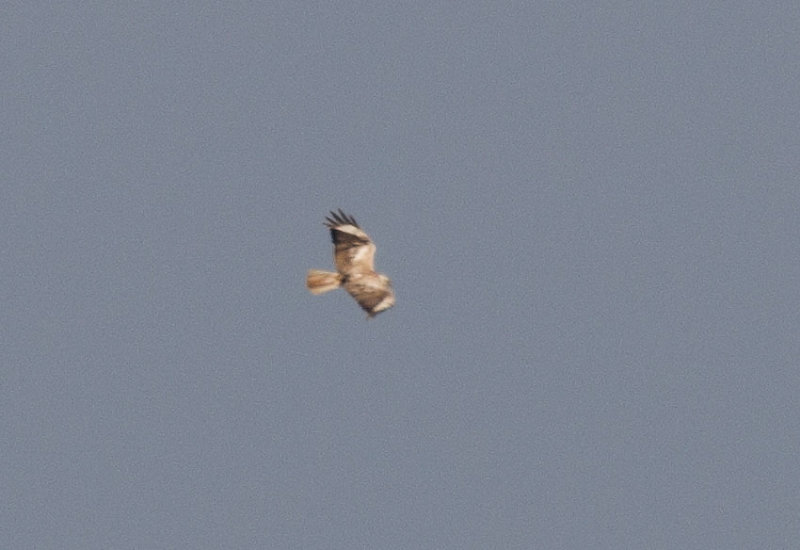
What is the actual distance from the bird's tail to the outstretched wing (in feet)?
1.17

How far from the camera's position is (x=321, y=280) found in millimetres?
43969

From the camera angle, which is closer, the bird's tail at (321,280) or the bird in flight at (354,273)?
the bird in flight at (354,273)

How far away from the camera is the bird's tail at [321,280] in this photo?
144 feet

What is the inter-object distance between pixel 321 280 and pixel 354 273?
882 millimetres

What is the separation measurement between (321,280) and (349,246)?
4.85 ft

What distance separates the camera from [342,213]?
149 ft

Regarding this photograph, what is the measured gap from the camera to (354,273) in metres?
43.9

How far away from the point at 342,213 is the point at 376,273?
2.74 metres

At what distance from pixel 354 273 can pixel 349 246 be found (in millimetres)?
1242

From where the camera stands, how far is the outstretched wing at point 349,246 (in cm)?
4425

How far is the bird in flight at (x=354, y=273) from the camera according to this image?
137ft

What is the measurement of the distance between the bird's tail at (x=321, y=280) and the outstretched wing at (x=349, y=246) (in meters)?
0.36

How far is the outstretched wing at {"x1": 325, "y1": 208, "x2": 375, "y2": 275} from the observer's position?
44.2 meters

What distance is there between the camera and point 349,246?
1768 inches
